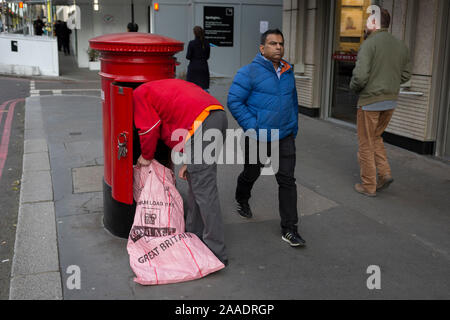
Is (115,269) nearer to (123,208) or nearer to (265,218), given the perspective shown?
(123,208)

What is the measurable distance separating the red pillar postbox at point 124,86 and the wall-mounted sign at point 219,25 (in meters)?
14.0

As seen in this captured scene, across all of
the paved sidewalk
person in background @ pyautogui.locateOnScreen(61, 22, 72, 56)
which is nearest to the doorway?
the paved sidewalk

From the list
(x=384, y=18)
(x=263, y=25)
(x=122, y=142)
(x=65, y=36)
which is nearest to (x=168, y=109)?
(x=122, y=142)

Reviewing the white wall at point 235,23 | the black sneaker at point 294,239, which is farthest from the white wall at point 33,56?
the black sneaker at point 294,239

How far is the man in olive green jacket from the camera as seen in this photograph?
530 cm

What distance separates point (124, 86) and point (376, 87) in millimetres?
2633

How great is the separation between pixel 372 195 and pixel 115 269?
301 cm

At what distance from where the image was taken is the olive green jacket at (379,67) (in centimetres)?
529

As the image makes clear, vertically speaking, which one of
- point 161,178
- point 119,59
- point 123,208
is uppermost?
point 119,59

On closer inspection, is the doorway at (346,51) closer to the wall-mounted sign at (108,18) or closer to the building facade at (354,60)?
the building facade at (354,60)

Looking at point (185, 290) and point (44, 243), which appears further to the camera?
point (44, 243)

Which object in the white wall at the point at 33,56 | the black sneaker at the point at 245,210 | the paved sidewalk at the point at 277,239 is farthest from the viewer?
the white wall at the point at 33,56
